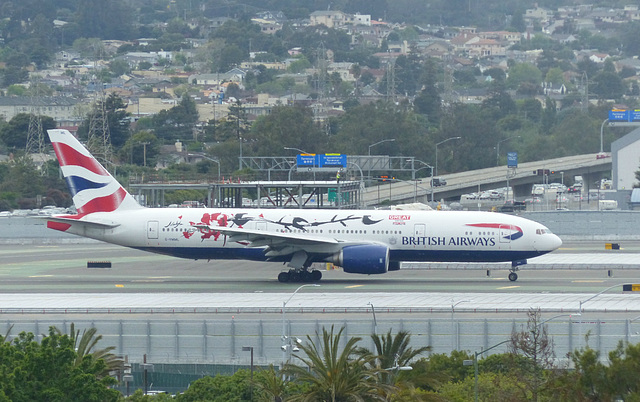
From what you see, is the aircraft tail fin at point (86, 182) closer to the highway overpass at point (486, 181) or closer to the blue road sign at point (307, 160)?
the blue road sign at point (307, 160)

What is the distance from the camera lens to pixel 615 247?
240 feet

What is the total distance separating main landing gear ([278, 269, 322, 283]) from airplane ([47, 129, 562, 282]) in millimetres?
52

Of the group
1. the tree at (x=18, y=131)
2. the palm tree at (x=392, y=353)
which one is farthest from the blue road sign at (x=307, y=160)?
the tree at (x=18, y=131)

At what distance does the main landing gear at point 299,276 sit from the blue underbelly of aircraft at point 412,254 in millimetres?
782

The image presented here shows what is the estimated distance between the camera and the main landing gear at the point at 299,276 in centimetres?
5647

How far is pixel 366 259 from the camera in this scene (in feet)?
178

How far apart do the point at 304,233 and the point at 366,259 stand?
4.04 metres

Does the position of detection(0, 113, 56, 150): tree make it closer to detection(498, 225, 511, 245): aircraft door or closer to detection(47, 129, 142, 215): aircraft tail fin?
detection(47, 129, 142, 215): aircraft tail fin

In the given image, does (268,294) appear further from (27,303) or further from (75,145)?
(75,145)

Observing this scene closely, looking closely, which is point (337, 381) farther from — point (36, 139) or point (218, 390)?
point (36, 139)

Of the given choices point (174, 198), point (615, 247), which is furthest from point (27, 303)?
point (174, 198)

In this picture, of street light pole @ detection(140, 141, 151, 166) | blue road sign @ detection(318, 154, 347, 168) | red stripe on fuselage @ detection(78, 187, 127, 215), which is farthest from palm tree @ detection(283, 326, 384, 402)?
street light pole @ detection(140, 141, 151, 166)

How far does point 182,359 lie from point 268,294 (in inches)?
566

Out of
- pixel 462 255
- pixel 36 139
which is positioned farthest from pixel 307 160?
pixel 36 139
